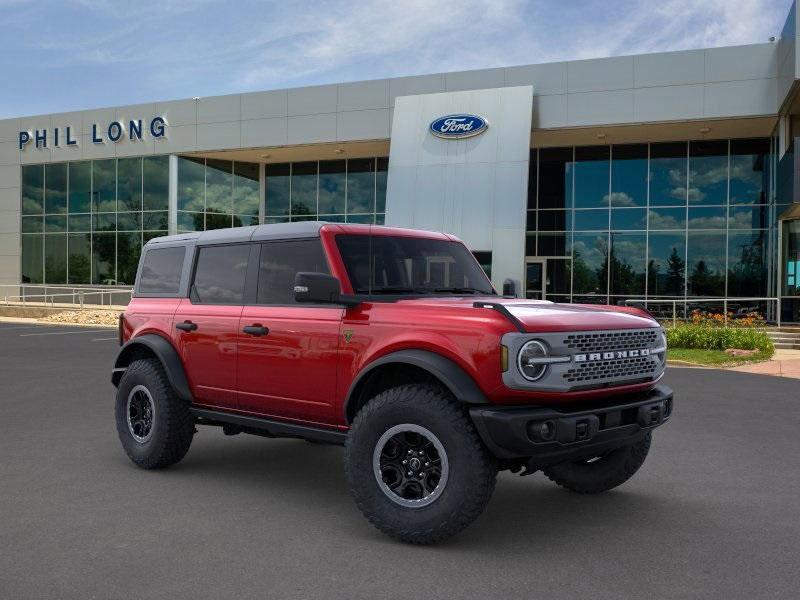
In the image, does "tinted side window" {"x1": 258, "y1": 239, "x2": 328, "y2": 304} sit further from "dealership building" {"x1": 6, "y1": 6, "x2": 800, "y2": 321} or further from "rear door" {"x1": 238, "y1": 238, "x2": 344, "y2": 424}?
"dealership building" {"x1": 6, "y1": 6, "x2": 800, "y2": 321}

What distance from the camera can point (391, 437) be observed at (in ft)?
15.5

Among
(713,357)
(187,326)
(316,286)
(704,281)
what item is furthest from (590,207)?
(316,286)

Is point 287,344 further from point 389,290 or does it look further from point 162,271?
point 162,271

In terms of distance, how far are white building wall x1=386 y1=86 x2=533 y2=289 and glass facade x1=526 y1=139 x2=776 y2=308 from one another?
14.3 ft

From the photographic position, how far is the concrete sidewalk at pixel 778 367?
1490 centimetres

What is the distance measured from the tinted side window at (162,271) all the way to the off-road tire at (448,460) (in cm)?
271

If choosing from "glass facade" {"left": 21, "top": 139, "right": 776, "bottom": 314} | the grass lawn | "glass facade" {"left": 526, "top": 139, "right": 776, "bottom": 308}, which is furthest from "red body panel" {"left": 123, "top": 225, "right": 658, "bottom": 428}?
"glass facade" {"left": 526, "top": 139, "right": 776, "bottom": 308}

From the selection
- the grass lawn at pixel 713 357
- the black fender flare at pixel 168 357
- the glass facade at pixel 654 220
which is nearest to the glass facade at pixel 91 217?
the glass facade at pixel 654 220

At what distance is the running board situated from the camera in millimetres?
5266

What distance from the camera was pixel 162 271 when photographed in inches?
272

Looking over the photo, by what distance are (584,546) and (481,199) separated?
897 inches

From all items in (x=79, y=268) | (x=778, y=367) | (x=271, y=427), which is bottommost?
(x=778, y=367)

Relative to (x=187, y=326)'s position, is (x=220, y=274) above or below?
above

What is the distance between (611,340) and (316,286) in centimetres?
189
